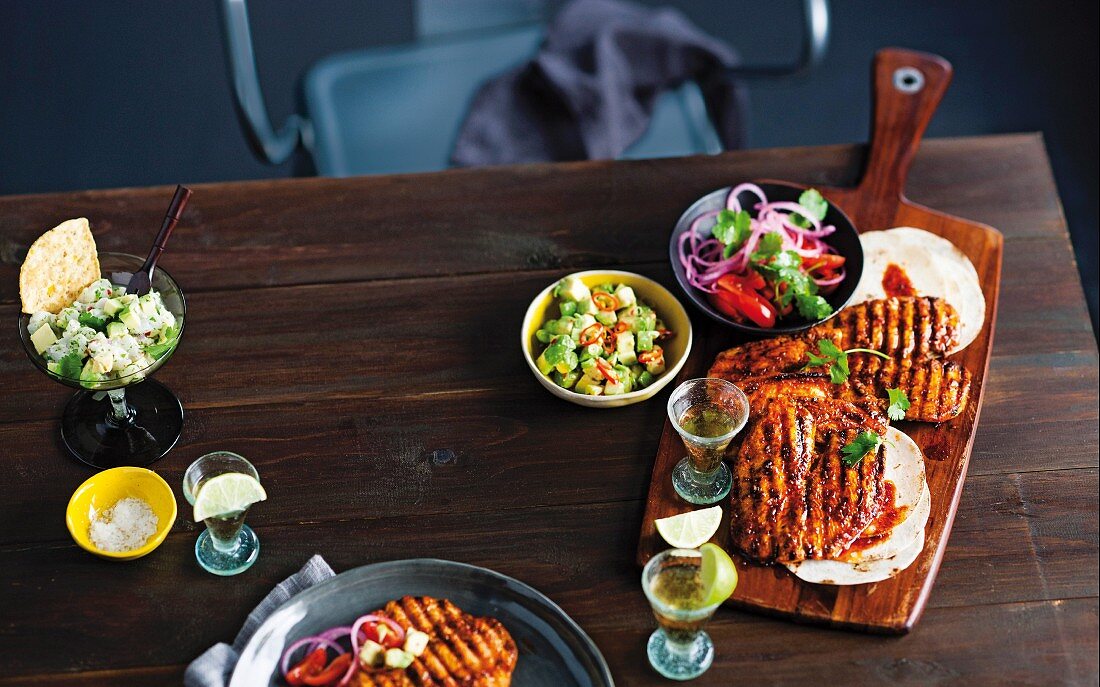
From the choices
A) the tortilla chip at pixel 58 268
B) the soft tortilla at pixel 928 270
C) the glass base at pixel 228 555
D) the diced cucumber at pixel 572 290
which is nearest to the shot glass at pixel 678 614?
the diced cucumber at pixel 572 290

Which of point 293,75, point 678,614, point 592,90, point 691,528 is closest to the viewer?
point 678,614

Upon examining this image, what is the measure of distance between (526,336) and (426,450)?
31 centimetres

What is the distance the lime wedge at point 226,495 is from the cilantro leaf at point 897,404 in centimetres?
119

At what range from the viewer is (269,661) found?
72.0 inches

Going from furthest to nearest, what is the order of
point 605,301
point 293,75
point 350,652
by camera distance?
1. point 293,75
2. point 605,301
3. point 350,652

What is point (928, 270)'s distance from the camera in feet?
7.89

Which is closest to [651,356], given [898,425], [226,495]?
[898,425]

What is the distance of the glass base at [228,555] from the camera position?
197cm

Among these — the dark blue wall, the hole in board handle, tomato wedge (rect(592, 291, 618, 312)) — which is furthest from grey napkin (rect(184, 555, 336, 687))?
the dark blue wall

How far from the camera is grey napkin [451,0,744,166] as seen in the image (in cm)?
317

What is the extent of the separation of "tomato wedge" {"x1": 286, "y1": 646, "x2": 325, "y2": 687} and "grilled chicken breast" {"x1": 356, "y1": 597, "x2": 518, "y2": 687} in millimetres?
77

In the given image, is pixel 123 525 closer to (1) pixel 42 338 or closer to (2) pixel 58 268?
(1) pixel 42 338

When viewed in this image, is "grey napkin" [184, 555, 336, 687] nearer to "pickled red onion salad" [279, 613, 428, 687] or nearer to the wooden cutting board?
"pickled red onion salad" [279, 613, 428, 687]

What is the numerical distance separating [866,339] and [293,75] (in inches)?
118
